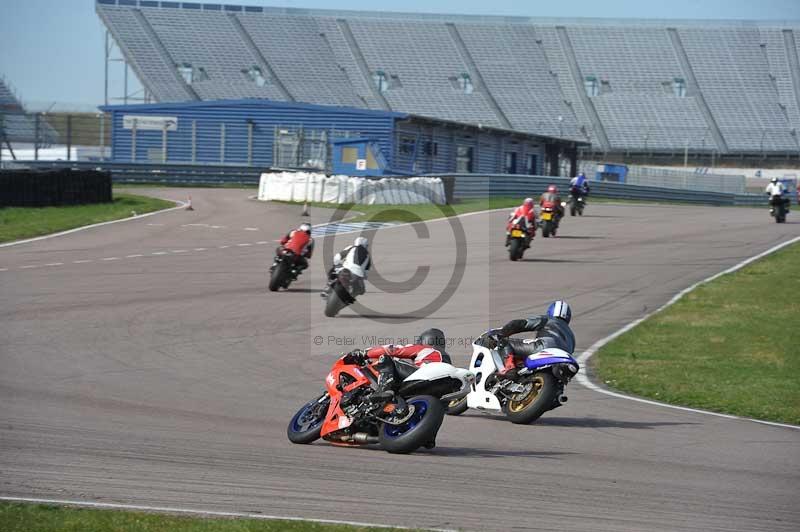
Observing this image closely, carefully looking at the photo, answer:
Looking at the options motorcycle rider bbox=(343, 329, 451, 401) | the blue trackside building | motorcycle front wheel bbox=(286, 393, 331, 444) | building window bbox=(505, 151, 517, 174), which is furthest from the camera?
building window bbox=(505, 151, 517, 174)

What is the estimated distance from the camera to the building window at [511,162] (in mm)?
59750

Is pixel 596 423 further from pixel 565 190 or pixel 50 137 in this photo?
pixel 50 137

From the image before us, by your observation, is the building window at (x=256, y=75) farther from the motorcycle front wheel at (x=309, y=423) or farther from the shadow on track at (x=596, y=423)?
the motorcycle front wheel at (x=309, y=423)

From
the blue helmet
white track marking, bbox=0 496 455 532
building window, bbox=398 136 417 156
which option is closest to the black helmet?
the blue helmet

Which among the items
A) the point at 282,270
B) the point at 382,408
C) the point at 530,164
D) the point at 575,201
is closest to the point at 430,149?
the point at 530,164

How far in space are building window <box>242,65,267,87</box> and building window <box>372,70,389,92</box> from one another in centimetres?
764

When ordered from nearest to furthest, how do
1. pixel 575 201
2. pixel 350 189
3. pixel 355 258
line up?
pixel 355 258
pixel 575 201
pixel 350 189

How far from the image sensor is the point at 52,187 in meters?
33.0

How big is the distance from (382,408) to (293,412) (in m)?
2.00

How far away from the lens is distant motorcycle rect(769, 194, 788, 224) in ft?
122

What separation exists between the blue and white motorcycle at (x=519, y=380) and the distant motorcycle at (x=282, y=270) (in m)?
9.18

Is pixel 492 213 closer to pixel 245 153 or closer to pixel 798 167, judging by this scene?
pixel 245 153

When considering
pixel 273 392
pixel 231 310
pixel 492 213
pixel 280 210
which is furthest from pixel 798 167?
pixel 273 392

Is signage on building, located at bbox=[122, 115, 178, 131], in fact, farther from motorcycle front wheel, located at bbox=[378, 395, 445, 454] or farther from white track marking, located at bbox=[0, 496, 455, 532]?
white track marking, located at bbox=[0, 496, 455, 532]
